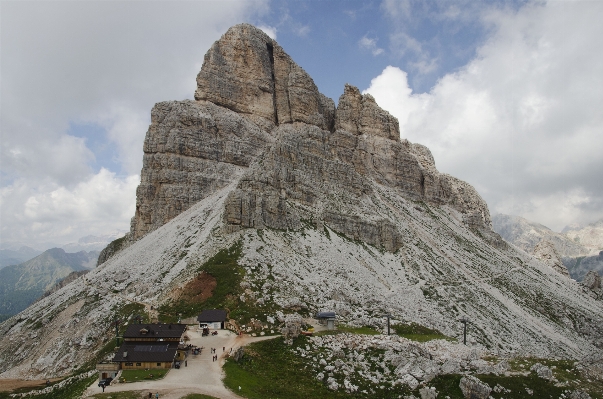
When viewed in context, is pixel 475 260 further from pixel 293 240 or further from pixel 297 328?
pixel 297 328

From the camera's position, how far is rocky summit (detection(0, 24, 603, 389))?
65.7 m

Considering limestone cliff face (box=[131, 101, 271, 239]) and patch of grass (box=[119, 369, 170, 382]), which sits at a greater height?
limestone cliff face (box=[131, 101, 271, 239])

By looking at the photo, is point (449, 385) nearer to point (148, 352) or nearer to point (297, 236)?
point (148, 352)

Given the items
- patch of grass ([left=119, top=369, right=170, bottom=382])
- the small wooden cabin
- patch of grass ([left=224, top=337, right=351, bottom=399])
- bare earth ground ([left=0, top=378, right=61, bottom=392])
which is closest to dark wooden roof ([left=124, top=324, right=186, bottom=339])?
the small wooden cabin

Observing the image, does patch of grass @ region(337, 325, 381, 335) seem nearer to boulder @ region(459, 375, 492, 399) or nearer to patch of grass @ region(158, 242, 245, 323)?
patch of grass @ region(158, 242, 245, 323)

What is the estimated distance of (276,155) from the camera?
100438mm

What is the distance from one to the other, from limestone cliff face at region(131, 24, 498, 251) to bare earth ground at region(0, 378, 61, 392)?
129 ft

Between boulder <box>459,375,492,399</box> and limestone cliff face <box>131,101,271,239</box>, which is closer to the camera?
boulder <box>459,375,492,399</box>

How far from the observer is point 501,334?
265 ft

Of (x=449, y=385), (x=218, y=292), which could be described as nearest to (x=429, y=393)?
(x=449, y=385)

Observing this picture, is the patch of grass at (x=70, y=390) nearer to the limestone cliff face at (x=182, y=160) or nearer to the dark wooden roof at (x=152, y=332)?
the dark wooden roof at (x=152, y=332)

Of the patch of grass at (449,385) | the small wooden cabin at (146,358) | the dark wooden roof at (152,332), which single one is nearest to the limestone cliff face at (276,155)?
the dark wooden roof at (152,332)

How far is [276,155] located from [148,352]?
63627 millimetres

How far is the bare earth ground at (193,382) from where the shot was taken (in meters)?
36.2
